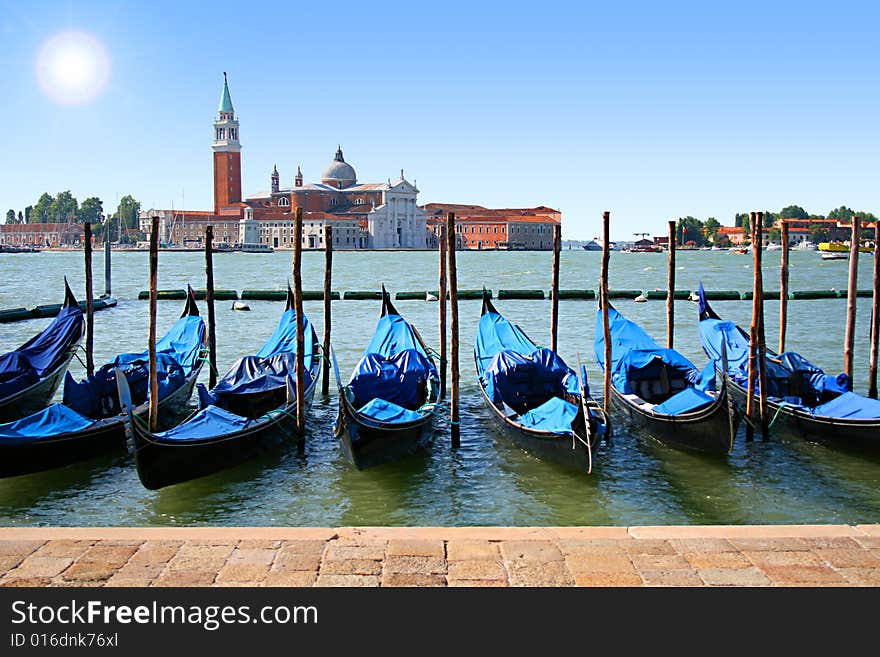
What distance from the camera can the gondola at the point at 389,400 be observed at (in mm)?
5348

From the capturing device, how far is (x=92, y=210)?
3457 inches

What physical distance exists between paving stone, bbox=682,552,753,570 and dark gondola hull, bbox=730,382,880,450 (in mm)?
3075

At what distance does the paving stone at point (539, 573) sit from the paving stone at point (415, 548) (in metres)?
0.26

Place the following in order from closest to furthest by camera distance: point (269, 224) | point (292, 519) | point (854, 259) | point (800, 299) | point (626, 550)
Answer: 1. point (626, 550)
2. point (292, 519)
3. point (854, 259)
4. point (800, 299)
5. point (269, 224)

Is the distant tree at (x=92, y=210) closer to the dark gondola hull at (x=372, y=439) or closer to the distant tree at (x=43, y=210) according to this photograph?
the distant tree at (x=43, y=210)

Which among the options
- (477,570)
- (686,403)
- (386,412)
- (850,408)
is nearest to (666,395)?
(686,403)

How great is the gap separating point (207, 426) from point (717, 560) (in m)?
3.31

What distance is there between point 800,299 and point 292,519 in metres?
18.0

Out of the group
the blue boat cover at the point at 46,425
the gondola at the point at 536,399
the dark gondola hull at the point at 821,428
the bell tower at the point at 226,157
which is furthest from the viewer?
the bell tower at the point at 226,157

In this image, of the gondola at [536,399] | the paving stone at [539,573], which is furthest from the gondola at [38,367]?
the paving stone at [539,573]

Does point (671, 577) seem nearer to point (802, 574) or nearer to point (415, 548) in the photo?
point (802, 574)

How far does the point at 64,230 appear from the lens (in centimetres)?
8431

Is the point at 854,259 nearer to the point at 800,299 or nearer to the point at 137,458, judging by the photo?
the point at 137,458
